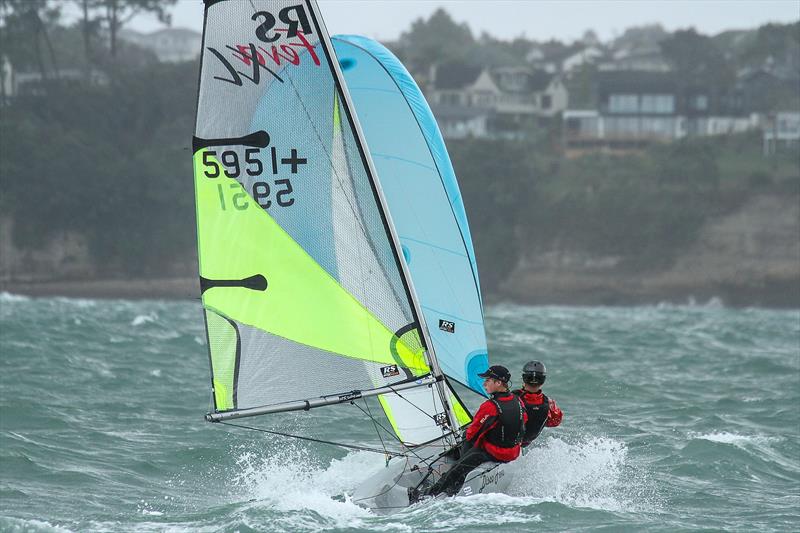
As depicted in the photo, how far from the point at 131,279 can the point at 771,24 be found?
41376mm

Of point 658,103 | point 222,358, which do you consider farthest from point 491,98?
point 222,358

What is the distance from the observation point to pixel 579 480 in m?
8.60

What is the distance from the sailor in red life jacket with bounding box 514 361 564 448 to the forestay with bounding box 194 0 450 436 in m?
0.76

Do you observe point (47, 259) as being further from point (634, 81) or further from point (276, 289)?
point (276, 289)

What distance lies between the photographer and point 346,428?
11.4 metres

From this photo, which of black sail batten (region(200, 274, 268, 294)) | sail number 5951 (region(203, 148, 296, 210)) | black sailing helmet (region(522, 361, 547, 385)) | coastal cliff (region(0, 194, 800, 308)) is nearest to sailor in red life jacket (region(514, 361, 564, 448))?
black sailing helmet (region(522, 361, 547, 385))

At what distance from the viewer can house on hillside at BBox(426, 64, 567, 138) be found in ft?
221

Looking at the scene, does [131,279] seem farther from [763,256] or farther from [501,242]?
[763,256]

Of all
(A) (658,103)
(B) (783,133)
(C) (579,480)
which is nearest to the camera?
(C) (579,480)

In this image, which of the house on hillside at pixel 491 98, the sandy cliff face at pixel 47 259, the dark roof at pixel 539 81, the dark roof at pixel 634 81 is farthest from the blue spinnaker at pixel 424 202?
the dark roof at pixel 539 81

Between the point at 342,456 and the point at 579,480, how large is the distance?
224 cm

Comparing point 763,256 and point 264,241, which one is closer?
point 264,241

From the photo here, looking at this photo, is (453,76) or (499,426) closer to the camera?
(499,426)

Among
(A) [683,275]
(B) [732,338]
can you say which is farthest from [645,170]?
(B) [732,338]
